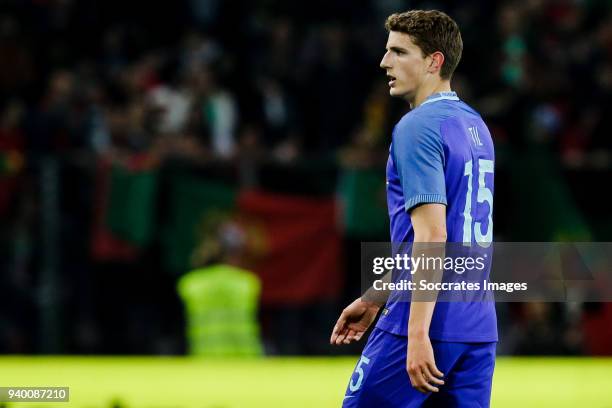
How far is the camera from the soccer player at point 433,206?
14.1ft

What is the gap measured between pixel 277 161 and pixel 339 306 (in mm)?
1556

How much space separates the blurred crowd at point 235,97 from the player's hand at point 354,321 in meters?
6.68

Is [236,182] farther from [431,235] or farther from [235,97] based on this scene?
[431,235]

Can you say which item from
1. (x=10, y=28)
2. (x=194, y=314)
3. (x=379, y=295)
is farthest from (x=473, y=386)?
(x=10, y=28)

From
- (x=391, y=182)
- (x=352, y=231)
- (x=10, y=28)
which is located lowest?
(x=352, y=231)

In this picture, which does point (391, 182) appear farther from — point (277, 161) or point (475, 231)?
point (277, 161)

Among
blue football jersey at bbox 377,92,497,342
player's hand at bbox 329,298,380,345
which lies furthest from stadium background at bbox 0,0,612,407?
blue football jersey at bbox 377,92,497,342

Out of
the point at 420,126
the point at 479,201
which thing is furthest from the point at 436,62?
the point at 479,201

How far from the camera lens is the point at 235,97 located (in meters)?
13.4

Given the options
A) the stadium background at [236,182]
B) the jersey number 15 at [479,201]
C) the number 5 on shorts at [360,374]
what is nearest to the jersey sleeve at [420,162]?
the jersey number 15 at [479,201]

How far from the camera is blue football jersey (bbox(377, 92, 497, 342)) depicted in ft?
14.1

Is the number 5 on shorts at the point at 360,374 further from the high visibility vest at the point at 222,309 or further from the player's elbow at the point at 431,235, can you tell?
the high visibility vest at the point at 222,309

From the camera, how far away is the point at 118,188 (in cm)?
1204

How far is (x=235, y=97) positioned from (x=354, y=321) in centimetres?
874
